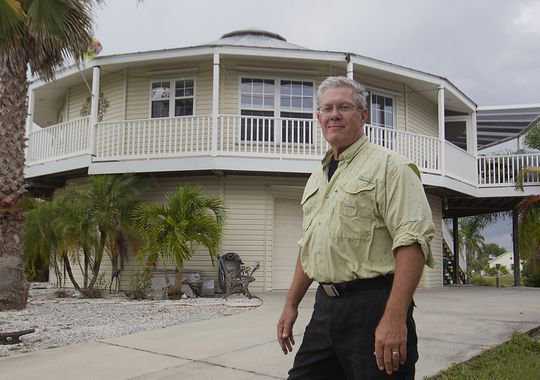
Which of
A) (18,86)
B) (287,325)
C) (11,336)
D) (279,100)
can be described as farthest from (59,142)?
(287,325)

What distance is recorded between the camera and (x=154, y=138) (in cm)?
1394

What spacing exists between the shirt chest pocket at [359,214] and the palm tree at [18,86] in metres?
8.38

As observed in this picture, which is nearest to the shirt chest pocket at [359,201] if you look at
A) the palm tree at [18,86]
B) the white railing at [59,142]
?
Result: the palm tree at [18,86]

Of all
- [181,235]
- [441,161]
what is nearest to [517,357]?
[181,235]

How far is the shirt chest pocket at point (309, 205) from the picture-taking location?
2681 millimetres

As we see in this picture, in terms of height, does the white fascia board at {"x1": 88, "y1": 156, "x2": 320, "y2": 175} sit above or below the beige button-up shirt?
above

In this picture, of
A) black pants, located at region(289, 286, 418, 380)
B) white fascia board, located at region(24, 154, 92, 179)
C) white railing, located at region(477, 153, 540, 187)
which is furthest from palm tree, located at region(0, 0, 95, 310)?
white railing, located at region(477, 153, 540, 187)

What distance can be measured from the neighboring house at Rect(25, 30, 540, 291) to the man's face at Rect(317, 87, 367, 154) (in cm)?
1075

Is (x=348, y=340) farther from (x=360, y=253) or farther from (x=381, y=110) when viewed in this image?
(x=381, y=110)

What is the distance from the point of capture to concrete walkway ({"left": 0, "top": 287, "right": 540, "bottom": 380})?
490cm

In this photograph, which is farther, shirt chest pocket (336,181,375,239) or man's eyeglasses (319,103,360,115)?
man's eyeglasses (319,103,360,115)

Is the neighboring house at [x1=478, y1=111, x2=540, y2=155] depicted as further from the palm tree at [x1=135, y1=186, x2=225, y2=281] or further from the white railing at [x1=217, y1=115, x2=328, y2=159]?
the palm tree at [x1=135, y1=186, x2=225, y2=281]

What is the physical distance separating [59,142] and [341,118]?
47.0ft

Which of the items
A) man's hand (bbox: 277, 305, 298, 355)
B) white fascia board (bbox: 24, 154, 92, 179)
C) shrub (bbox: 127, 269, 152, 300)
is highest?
white fascia board (bbox: 24, 154, 92, 179)
